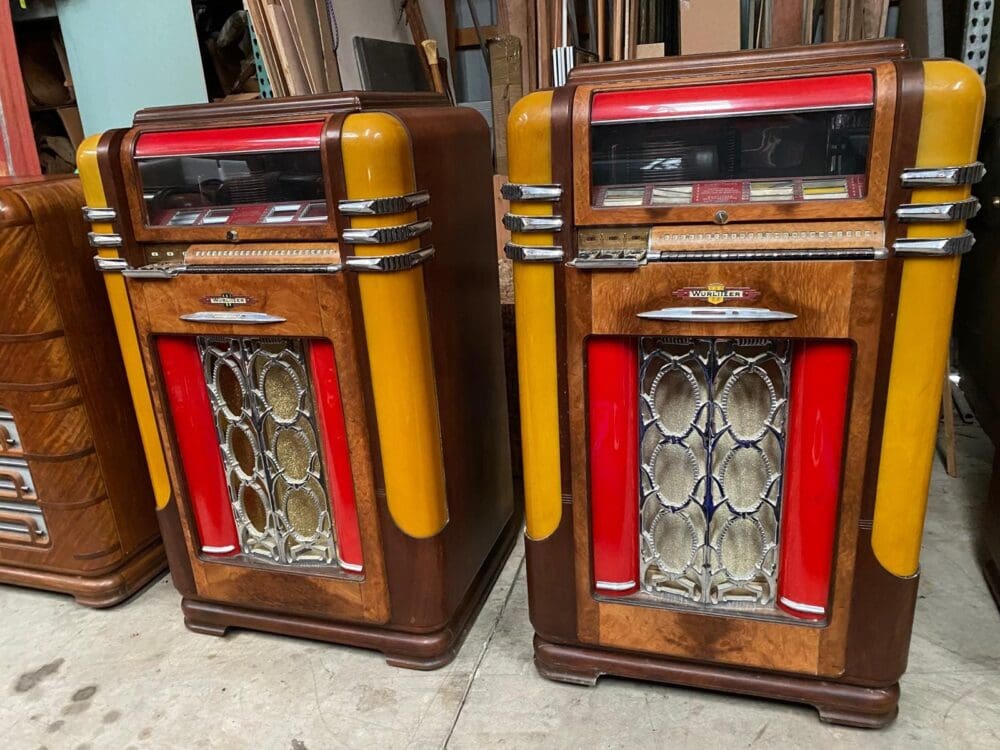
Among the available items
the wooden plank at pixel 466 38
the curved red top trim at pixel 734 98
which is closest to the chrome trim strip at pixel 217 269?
the curved red top trim at pixel 734 98

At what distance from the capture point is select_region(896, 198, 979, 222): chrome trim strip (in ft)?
3.51

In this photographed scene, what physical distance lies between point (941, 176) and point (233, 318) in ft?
3.96

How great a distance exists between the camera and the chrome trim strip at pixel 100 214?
1.45 metres

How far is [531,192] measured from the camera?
123 cm

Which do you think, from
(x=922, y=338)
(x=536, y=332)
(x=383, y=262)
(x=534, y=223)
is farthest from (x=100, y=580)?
(x=922, y=338)

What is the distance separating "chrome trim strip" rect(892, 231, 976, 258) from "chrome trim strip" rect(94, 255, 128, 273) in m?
1.39

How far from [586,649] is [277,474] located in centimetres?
75

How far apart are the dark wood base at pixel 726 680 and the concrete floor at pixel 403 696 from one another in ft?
0.10

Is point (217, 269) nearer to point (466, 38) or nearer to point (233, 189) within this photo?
point (233, 189)

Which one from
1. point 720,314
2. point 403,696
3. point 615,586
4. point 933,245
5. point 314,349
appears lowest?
point 403,696

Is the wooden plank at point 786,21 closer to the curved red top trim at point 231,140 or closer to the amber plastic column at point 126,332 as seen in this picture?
the curved red top trim at point 231,140

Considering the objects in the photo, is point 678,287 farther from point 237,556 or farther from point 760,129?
point 237,556

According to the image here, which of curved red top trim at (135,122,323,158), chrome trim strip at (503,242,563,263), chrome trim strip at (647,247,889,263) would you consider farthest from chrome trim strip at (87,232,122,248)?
chrome trim strip at (647,247,889,263)

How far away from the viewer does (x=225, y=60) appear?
2.58 m
